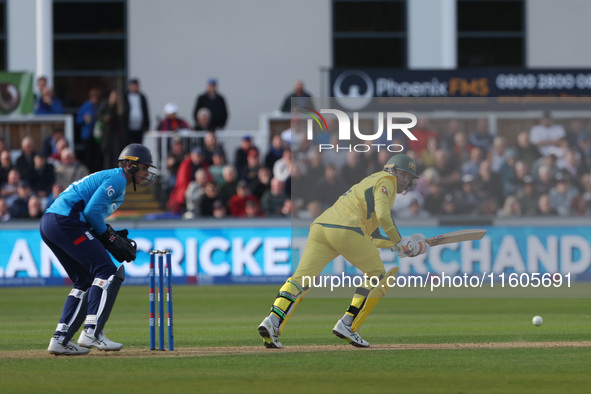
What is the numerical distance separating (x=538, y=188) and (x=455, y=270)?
2.74 m

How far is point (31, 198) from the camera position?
22.0 m

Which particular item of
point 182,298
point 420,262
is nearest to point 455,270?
point 420,262

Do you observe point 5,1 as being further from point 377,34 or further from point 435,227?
point 435,227

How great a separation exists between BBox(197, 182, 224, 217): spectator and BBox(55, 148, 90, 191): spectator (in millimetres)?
2640

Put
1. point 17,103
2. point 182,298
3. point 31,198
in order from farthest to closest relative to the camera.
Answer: point 17,103, point 31,198, point 182,298

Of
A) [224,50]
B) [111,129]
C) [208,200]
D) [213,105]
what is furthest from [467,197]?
[224,50]

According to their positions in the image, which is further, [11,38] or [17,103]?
[11,38]

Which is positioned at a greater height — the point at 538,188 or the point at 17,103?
the point at 17,103

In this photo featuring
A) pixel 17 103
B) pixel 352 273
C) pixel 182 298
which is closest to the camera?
pixel 182 298

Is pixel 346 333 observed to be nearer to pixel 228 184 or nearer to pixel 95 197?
pixel 95 197

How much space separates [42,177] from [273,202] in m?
4.82

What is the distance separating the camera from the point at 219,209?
21906mm

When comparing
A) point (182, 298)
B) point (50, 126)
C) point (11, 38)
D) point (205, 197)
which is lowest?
point (182, 298)

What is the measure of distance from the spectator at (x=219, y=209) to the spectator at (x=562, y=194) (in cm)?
634
